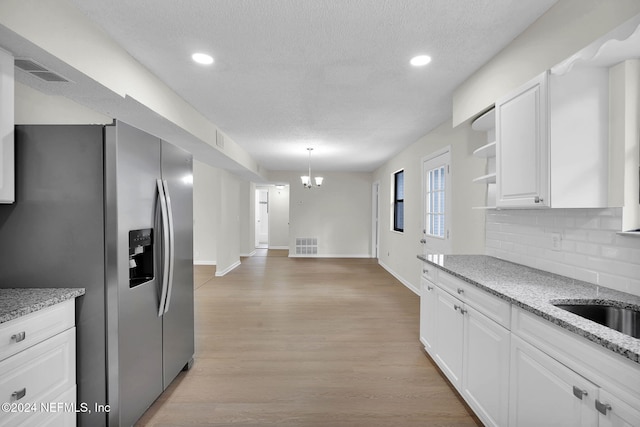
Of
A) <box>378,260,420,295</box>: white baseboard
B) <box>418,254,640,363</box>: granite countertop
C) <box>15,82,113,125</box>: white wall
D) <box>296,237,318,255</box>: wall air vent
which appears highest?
<box>15,82,113,125</box>: white wall

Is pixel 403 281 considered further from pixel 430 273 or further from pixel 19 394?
pixel 19 394

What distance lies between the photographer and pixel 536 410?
4.50 feet

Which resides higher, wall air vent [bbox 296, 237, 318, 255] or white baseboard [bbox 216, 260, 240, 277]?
wall air vent [bbox 296, 237, 318, 255]

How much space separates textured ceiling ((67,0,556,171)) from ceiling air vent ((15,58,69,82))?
1.41 ft

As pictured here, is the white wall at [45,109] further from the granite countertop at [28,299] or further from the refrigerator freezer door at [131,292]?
the granite countertop at [28,299]

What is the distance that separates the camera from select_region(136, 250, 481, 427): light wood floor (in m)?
2.04

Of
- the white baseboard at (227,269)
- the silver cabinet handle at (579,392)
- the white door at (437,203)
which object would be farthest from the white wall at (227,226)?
the silver cabinet handle at (579,392)

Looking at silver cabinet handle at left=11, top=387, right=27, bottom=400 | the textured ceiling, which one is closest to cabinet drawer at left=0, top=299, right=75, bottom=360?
silver cabinet handle at left=11, top=387, right=27, bottom=400

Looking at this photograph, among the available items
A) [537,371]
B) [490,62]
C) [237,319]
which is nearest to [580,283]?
[537,371]

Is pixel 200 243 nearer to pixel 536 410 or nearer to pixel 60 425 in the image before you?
pixel 60 425

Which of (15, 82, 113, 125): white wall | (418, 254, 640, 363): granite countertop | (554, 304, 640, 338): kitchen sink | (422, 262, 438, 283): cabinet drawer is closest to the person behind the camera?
(418, 254, 640, 363): granite countertop

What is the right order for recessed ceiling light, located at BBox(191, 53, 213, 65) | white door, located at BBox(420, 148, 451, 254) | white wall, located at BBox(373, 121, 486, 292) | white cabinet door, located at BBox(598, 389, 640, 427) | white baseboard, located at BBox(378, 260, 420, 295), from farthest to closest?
white baseboard, located at BBox(378, 260, 420, 295) < white door, located at BBox(420, 148, 451, 254) < white wall, located at BBox(373, 121, 486, 292) < recessed ceiling light, located at BBox(191, 53, 213, 65) < white cabinet door, located at BBox(598, 389, 640, 427)

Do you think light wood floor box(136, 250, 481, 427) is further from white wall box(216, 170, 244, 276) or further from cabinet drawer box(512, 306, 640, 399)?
white wall box(216, 170, 244, 276)

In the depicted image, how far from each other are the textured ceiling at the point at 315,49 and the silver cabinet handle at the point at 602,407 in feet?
6.55
